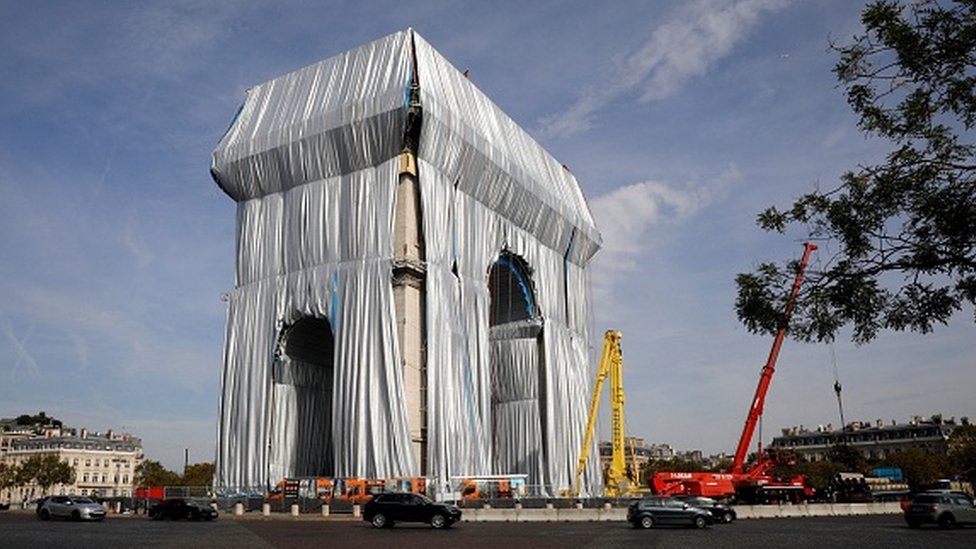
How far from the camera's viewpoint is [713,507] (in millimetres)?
31844

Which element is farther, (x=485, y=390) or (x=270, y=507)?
(x=485, y=390)

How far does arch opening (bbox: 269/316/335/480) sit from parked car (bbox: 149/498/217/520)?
10036mm

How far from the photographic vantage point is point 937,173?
7.27 meters

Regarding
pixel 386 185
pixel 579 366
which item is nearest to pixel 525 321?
pixel 579 366

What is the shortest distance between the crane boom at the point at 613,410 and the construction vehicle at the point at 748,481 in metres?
6.25

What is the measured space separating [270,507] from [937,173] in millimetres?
38678

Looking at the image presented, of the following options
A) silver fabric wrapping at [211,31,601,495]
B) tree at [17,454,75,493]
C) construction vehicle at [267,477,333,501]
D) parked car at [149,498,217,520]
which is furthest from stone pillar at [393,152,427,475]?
tree at [17,454,75,493]

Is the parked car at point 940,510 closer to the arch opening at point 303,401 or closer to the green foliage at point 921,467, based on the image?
the arch opening at point 303,401

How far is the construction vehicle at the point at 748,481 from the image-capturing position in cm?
4338

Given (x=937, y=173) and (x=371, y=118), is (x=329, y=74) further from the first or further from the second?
(x=937, y=173)

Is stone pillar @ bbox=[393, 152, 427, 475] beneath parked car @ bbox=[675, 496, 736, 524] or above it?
above

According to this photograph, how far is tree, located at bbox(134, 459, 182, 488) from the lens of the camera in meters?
133

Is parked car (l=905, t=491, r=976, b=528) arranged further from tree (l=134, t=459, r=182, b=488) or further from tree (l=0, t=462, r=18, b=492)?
tree (l=134, t=459, r=182, b=488)

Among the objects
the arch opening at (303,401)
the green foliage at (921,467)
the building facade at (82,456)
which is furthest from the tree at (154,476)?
the green foliage at (921,467)
